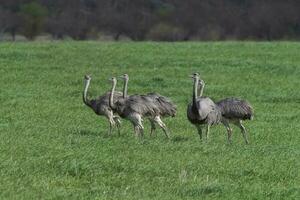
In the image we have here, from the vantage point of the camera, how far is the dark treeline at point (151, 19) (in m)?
69.6

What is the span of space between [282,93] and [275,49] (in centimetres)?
1218

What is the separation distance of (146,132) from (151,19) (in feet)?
175

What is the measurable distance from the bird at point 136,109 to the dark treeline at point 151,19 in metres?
47.5

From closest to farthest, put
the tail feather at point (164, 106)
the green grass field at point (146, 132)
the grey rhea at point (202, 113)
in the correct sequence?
the green grass field at point (146, 132)
the grey rhea at point (202, 113)
the tail feather at point (164, 106)

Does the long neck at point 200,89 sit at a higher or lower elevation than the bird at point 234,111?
higher

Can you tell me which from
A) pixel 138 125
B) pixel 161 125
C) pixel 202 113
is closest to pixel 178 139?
pixel 161 125

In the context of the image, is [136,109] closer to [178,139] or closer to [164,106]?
[164,106]

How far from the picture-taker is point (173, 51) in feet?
125

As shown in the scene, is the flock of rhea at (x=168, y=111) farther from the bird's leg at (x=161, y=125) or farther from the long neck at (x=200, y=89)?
the long neck at (x=200, y=89)

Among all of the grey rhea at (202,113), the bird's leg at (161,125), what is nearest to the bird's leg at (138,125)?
the bird's leg at (161,125)

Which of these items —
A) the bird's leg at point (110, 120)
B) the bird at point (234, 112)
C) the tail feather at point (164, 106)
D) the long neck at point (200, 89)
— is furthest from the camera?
the long neck at point (200, 89)

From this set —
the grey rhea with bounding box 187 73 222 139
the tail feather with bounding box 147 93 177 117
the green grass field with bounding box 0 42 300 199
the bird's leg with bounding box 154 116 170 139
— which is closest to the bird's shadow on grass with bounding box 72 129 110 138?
the green grass field with bounding box 0 42 300 199

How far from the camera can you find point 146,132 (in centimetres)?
1966

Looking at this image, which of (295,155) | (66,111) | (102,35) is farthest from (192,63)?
(102,35)
